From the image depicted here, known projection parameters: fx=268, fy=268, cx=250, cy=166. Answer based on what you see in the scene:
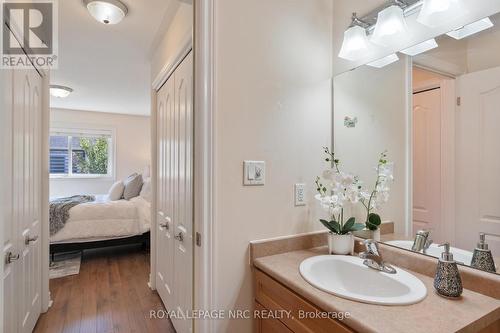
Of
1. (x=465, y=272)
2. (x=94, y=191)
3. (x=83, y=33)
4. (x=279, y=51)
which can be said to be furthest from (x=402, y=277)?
(x=94, y=191)

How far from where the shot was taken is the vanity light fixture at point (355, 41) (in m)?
1.40

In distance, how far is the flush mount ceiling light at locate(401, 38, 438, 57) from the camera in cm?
116

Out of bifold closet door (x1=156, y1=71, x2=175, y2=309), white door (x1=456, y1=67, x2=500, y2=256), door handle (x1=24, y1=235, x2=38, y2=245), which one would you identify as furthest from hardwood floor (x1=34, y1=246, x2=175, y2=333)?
white door (x1=456, y1=67, x2=500, y2=256)

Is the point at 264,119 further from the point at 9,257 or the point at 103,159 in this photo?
the point at 103,159

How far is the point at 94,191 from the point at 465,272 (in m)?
6.49

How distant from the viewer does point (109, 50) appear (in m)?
2.71

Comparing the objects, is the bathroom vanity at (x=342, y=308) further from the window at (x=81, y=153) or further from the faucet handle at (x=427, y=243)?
the window at (x=81, y=153)

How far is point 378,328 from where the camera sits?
2.34 feet

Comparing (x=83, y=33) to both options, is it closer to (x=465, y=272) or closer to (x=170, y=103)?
(x=170, y=103)

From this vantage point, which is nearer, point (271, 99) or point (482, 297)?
point (482, 297)

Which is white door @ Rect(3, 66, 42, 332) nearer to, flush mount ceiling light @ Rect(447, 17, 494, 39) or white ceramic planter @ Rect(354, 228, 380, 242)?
white ceramic planter @ Rect(354, 228, 380, 242)

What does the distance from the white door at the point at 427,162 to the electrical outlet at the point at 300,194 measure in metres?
0.52

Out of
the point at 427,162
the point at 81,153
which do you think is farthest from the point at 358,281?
the point at 81,153

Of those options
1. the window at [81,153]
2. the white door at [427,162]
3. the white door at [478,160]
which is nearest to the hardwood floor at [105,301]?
the white door at [427,162]
